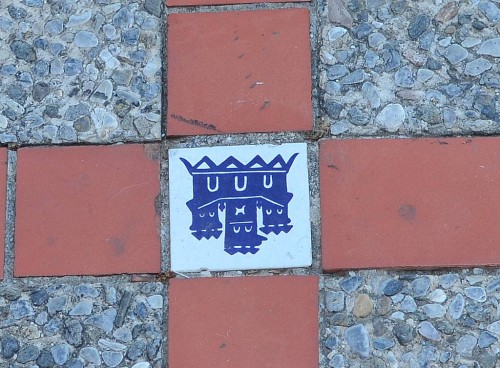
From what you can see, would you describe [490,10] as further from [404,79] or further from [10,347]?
[10,347]

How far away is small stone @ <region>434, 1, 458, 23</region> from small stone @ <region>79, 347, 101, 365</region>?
2.48 feet

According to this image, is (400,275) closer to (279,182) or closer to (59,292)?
(279,182)

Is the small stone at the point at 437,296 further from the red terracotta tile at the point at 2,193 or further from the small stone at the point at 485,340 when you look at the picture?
the red terracotta tile at the point at 2,193

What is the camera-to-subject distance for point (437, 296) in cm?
106

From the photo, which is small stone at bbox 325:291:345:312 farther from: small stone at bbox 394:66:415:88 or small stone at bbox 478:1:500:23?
small stone at bbox 478:1:500:23

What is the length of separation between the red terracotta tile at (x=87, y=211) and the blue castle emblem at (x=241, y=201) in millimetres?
73

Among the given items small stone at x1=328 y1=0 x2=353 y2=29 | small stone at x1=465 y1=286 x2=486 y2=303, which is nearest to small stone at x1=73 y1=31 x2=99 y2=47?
small stone at x1=328 y1=0 x2=353 y2=29

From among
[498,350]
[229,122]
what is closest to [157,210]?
[229,122]

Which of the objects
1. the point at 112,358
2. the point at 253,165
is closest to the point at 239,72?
the point at 253,165

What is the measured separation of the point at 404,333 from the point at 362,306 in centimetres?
7

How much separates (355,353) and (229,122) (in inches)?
15.9

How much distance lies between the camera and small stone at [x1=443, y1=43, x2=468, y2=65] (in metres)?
1.12

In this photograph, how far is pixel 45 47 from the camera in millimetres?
1156

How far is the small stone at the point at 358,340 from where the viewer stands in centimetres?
105
